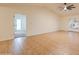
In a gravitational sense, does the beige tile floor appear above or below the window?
below

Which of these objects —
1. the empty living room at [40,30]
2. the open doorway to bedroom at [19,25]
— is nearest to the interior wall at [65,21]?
the empty living room at [40,30]

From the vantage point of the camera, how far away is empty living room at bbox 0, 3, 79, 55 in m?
1.32

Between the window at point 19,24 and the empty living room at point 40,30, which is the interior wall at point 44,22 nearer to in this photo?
the empty living room at point 40,30

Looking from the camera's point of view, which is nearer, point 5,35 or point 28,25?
point 5,35

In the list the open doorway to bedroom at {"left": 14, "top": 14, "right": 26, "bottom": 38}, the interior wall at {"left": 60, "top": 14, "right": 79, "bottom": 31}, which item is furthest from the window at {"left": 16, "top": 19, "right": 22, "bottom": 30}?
the interior wall at {"left": 60, "top": 14, "right": 79, "bottom": 31}

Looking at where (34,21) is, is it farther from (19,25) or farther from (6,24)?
(6,24)

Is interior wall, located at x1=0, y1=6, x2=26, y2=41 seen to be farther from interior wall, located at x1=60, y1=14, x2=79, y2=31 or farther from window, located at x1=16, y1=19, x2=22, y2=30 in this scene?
interior wall, located at x1=60, y1=14, x2=79, y2=31

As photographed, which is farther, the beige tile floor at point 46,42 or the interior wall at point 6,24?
the beige tile floor at point 46,42

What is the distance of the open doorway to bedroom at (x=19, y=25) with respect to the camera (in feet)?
4.32

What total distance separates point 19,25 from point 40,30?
0.28 metres

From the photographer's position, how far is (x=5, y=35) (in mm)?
1337
